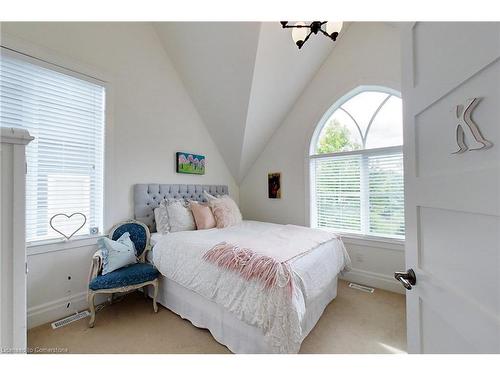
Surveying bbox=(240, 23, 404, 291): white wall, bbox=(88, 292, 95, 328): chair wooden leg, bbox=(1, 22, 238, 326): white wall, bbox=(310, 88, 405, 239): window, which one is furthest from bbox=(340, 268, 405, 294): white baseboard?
bbox=(88, 292, 95, 328): chair wooden leg

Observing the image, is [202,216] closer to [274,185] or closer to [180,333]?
[180,333]

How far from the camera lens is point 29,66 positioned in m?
1.93

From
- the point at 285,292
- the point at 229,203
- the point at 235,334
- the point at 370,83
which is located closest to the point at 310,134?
the point at 370,83

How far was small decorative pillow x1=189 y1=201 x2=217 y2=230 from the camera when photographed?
108 inches

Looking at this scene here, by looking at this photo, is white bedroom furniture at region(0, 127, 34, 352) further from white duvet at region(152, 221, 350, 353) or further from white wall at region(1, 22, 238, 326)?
white wall at region(1, 22, 238, 326)

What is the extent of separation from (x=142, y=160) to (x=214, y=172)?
1.28 meters

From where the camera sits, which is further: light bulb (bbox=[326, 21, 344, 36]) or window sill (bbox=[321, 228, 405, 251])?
window sill (bbox=[321, 228, 405, 251])

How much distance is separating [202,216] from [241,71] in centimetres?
194

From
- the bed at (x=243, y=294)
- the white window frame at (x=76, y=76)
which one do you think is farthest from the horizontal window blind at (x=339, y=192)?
the white window frame at (x=76, y=76)

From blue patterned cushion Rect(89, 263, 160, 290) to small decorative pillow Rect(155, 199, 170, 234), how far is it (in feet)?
1.70

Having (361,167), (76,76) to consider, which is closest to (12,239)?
(76,76)
